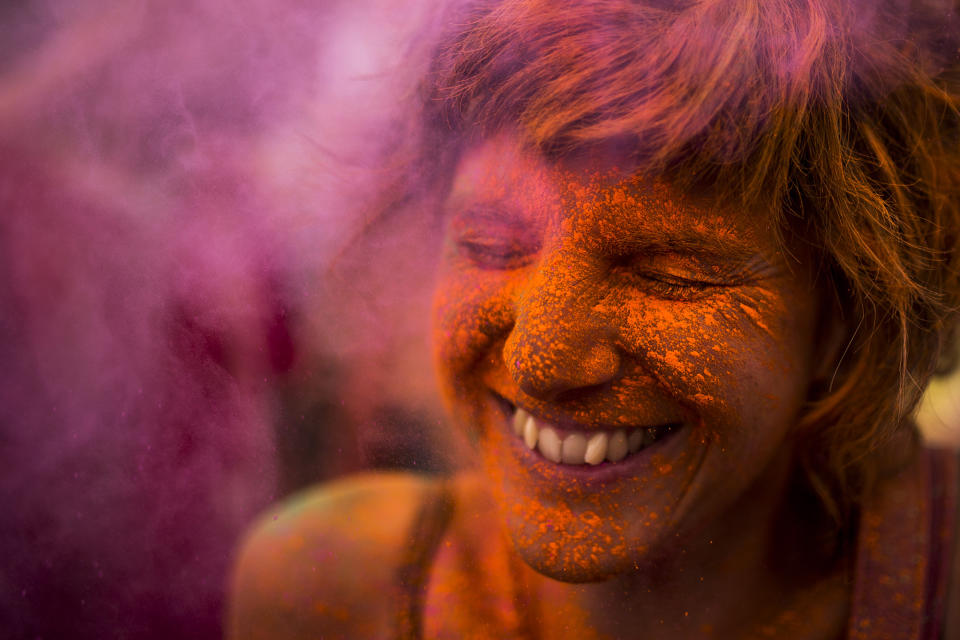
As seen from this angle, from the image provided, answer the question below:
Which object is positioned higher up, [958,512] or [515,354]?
[515,354]

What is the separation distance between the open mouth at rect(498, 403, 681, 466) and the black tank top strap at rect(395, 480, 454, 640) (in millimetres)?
214

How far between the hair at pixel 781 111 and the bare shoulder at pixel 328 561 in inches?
20.3

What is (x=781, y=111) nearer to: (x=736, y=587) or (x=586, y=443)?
(x=586, y=443)

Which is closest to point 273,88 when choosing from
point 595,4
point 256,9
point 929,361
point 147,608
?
point 256,9

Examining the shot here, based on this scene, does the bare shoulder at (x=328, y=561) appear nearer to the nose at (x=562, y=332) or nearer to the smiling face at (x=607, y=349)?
the smiling face at (x=607, y=349)

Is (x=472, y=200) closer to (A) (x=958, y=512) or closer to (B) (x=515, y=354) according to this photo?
(B) (x=515, y=354)

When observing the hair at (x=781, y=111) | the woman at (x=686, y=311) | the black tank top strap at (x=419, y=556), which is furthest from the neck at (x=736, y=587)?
the hair at (x=781, y=111)

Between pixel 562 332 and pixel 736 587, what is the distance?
50 cm

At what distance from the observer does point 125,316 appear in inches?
36.9

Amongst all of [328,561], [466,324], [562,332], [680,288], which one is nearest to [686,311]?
[680,288]

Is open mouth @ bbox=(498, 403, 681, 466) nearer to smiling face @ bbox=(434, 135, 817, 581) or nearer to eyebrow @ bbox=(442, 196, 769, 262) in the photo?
smiling face @ bbox=(434, 135, 817, 581)

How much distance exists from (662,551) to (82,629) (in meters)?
0.75

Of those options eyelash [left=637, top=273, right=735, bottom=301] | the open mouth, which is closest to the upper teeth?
the open mouth

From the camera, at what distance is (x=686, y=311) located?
0.69 m
